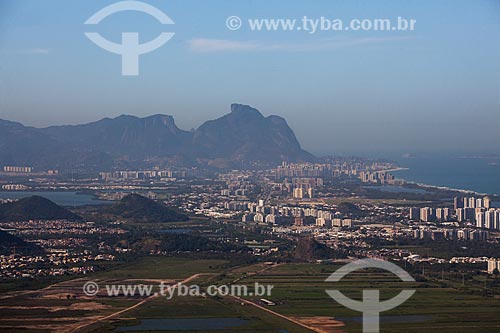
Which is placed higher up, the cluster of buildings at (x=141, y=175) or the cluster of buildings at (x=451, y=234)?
the cluster of buildings at (x=141, y=175)

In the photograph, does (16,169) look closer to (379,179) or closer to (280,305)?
(379,179)

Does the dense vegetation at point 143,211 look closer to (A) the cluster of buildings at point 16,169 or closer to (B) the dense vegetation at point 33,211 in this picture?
(B) the dense vegetation at point 33,211

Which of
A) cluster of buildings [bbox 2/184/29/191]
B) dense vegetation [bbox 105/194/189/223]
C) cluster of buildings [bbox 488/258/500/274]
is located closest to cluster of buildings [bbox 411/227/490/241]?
cluster of buildings [bbox 488/258/500/274]

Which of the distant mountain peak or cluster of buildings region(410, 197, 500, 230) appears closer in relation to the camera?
cluster of buildings region(410, 197, 500, 230)

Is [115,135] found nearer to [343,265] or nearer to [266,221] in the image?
[266,221]

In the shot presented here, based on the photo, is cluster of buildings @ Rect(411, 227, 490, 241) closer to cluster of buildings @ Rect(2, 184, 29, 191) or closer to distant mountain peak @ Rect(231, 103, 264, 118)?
cluster of buildings @ Rect(2, 184, 29, 191)

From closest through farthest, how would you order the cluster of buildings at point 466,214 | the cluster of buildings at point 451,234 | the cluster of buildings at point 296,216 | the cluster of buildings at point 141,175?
the cluster of buildings at point 451,234 < the cluster of buildings at point 466,214 < the cluster of buildings at point 296,216 < the cluster of buildings at point 141,175

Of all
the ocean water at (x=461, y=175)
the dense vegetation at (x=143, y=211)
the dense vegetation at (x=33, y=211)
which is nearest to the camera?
the dense vegetation at (x=33, y=211)

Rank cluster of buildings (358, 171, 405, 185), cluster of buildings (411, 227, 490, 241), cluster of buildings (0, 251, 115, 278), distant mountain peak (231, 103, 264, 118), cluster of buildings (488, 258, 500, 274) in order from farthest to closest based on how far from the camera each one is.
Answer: distant mountain peak (231, 103, 264, 118) < cluster of buildings (358, 171, 405, 185) < cluster of buildings (411, 227, 490, 241) < cluster of buildings (488, 258, 500, 274) < cluster of buildings (0, 251, 115, 278)

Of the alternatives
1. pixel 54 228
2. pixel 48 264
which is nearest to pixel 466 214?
pixel 54 228

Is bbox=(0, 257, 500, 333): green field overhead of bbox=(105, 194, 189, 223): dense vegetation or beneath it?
beneath

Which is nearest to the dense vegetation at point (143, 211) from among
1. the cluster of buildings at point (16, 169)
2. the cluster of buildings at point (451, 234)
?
the cluster of buildings at point (451, 234)

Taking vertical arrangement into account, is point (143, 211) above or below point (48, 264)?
above
